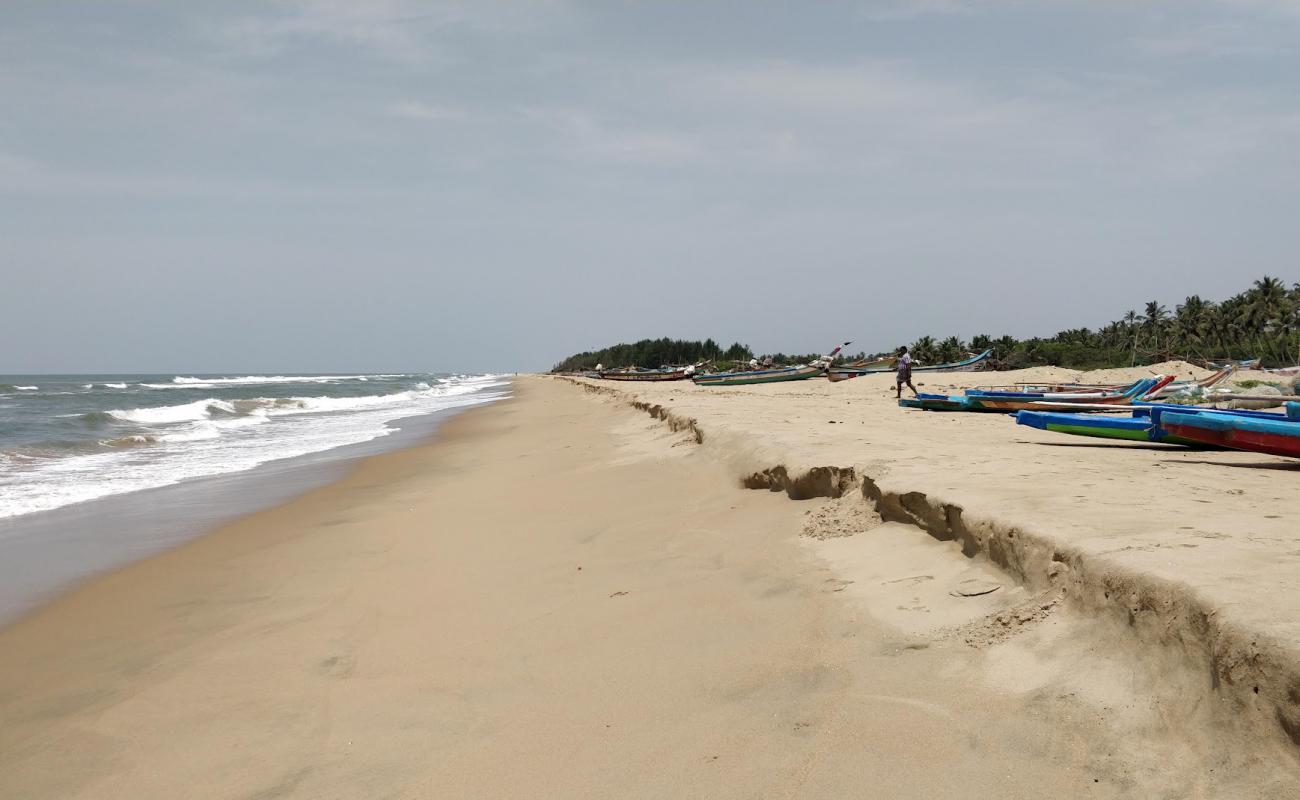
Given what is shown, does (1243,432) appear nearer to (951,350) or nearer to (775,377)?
(775,377)

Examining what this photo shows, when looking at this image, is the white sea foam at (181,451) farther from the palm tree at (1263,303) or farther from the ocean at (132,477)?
the palm tree at (1263,303)

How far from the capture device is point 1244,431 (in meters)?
6.25

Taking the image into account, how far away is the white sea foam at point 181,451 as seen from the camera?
35.5 feet

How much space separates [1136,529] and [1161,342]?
276ft

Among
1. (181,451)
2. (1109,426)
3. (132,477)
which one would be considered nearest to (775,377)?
(181,451)

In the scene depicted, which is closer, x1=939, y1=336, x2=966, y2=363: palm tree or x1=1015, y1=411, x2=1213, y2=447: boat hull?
x1=1015, y1=411, x2=1213, y2=447: boat hull

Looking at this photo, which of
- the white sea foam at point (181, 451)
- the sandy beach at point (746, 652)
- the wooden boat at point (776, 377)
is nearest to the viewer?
the sandy beach at point (746, 652)

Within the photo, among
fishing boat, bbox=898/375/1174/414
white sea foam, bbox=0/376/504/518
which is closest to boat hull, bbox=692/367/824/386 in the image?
white sea foam, bbox=0/376/504/518

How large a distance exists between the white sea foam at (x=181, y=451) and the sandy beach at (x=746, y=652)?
533 cm

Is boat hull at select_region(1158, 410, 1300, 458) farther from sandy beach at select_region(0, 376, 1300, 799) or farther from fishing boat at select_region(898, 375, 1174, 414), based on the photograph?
fishing boat at select_region(898, 375, 1174, 414)

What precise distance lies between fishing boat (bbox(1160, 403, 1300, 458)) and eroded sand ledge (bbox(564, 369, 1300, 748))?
0.20 m

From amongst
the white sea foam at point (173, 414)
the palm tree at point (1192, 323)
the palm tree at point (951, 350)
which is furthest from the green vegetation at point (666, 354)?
the white sea foam at point (173, 414)

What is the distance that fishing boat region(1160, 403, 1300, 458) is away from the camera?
19.8 feet

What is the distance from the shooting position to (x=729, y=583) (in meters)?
4.59
